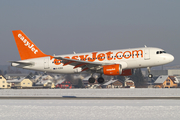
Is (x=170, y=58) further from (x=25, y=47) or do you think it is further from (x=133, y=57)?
(x=25, y=47)

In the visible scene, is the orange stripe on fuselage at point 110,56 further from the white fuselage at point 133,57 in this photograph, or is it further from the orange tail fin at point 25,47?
the orange tail fin at point 25,47

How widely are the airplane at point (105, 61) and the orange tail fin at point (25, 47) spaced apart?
887mm

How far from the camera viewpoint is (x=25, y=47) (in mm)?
52719

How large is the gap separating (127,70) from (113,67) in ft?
17.8

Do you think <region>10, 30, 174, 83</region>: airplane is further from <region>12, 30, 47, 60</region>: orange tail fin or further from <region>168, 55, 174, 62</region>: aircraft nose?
<region>12, 30, 47, 60</region>: orange tail fin

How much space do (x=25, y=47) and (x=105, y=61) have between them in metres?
16.4

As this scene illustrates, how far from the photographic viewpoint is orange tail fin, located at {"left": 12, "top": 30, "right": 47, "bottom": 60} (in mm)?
51834

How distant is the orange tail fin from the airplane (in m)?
0.89

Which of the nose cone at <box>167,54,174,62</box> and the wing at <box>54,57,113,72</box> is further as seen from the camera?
the wing at <box>54,57,113,72</box>

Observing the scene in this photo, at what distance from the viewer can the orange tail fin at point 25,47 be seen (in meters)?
51.8
